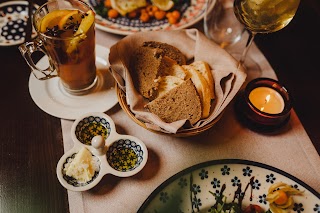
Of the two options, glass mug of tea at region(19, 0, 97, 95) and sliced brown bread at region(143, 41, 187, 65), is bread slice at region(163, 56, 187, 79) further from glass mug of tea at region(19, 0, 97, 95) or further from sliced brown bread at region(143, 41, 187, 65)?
glass mug of tea at region(19, 0, 97, 95)

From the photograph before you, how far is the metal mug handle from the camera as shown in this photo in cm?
92

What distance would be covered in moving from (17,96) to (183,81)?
Result: 474 mm

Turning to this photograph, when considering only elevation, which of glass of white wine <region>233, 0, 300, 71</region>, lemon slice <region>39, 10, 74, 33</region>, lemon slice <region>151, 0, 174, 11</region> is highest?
glass of white wine <region>233, 0, 300, 71</region>

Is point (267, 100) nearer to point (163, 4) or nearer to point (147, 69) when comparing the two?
point (147, 69)

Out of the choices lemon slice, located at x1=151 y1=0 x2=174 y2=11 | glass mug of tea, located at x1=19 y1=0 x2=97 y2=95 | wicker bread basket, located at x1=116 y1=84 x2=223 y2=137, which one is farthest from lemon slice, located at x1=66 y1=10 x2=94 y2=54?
lemon slice, located at x1=151 y1=0 x2=174 y2=11

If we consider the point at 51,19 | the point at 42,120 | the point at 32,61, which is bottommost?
the point at 42,120

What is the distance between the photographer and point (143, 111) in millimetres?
903

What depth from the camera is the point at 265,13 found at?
907 mm

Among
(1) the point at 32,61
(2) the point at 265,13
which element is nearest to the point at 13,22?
(1) the point at 32,61

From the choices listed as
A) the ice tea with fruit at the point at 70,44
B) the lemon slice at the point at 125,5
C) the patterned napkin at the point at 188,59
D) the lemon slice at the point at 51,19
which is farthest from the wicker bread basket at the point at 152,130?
the lemon slice at the point at 125,5

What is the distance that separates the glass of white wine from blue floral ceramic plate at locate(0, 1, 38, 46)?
650 millimetres

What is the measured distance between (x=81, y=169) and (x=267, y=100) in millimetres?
531

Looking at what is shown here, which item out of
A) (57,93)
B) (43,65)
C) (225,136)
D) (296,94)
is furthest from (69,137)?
(296,94)

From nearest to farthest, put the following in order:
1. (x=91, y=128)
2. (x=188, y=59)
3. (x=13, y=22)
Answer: (x=91, y=128) → (x=188, y=59) → (x=13, y=22)
